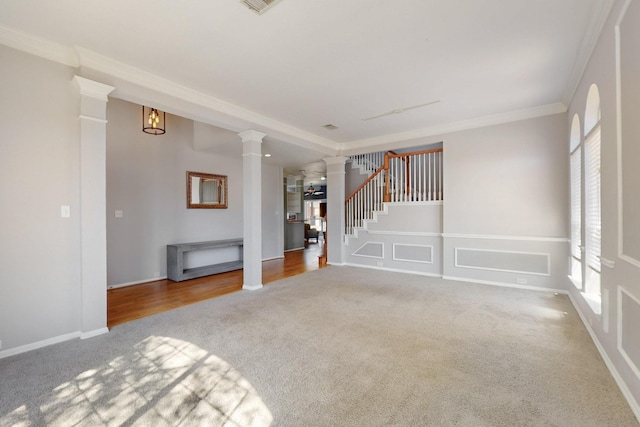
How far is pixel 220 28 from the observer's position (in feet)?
8.02

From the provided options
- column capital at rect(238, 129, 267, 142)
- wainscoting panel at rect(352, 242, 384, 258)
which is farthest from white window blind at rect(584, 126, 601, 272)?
column capital at rect(238, 129, 267, 142)

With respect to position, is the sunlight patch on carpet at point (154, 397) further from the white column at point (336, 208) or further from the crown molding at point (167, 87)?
the white column at point (336, 208)

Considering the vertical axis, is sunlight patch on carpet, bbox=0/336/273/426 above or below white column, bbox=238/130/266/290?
below

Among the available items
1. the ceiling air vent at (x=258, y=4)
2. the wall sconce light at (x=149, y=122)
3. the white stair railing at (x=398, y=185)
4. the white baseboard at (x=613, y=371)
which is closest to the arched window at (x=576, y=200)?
the white baseboard at (x=613, y=371)

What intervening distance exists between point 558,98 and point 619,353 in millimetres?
3449

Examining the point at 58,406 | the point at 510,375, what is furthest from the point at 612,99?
the point at 58,406

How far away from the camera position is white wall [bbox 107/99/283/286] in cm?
481

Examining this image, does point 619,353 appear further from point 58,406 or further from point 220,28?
point 220,28

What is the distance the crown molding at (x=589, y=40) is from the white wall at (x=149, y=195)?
488 cm

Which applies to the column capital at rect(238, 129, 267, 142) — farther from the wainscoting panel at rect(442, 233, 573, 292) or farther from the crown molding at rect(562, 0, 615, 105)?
the crown molding at rect(562, 0, 615, 105)

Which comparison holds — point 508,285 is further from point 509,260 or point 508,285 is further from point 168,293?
point 168,293

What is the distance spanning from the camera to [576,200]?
3.71 meters

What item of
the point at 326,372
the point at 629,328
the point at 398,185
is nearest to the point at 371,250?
the point at 398,185

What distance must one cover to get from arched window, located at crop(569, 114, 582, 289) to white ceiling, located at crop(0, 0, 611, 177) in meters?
0.56
